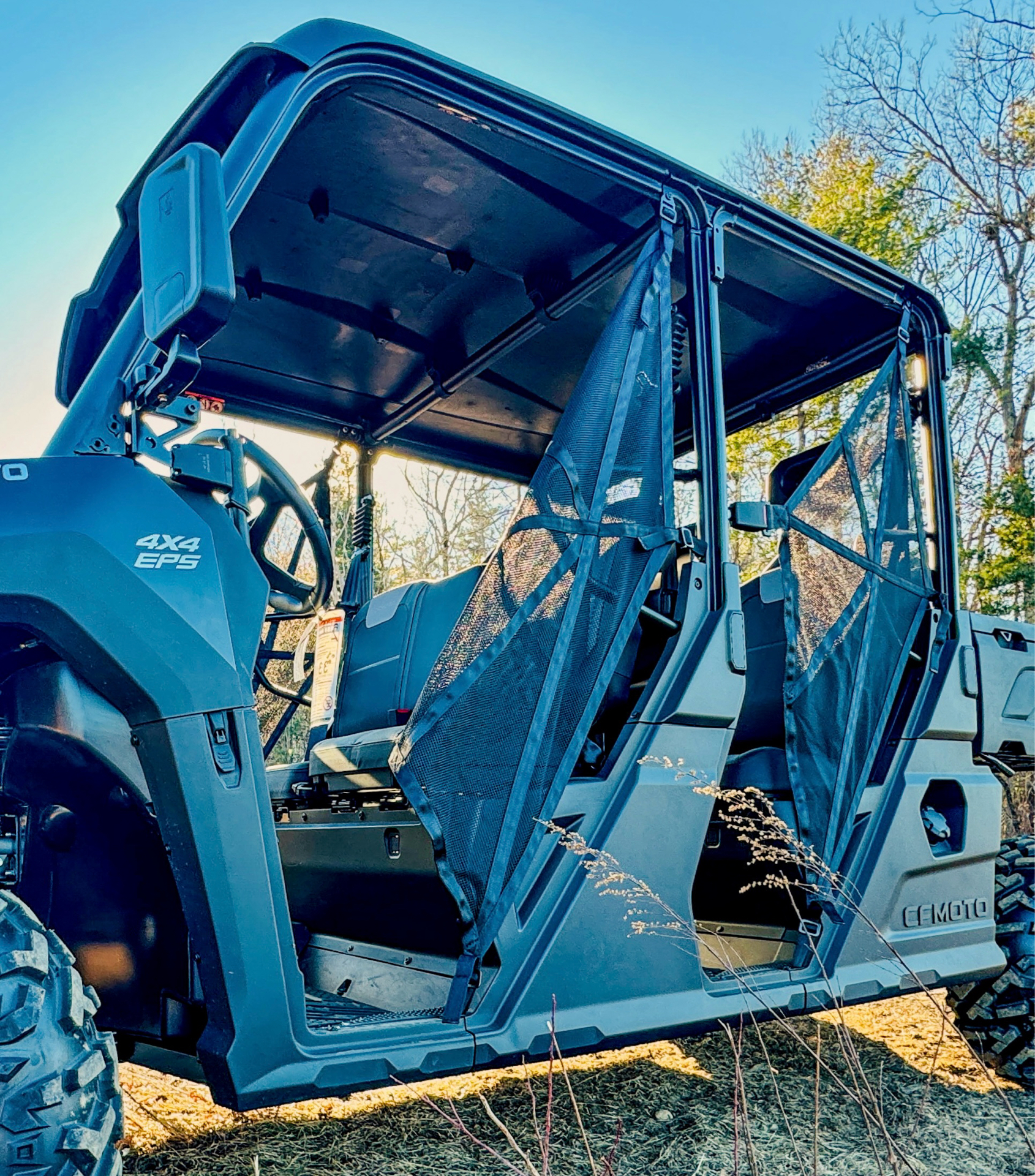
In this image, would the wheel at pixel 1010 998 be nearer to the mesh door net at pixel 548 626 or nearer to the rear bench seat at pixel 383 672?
the mesh door net at pixel 548 626

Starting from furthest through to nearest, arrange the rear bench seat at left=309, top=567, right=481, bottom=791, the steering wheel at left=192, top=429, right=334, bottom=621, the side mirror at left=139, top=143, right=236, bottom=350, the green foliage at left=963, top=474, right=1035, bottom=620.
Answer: the green foliage at left=963, top=474, right=1035, bottom=620 < the steering wheel at left=192, top=429, right=334, bottom=621 < the rear bench seat at left=309, top=567, right=481, bottom=791 < the side mirror at left=139, top=143, right=236, bottom=350

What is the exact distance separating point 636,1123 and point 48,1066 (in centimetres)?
184

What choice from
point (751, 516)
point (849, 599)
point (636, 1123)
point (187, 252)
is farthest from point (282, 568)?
point (636, 1123)

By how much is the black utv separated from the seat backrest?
0.06ft

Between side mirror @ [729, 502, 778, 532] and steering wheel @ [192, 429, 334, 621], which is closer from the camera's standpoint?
side mirror @ [729, 502, 778, 532]

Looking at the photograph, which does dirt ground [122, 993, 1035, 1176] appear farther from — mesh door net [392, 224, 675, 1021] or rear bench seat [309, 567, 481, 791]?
rear bench seat [309, 567, 481, 791]

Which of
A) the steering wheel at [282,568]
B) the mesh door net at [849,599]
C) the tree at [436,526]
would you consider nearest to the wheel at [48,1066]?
the steering wheel at [282,568]

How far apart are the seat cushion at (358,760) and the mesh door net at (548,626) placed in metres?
0.41

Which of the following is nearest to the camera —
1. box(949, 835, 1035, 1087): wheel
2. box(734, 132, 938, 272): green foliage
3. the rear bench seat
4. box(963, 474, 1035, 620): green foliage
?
the rear bench seat

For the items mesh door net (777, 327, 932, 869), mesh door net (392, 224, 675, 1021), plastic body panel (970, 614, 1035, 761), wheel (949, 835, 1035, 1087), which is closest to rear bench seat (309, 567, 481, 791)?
mesh door net (392, 224, 675, 1021)

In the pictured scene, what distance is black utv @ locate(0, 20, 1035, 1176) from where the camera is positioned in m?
1.81

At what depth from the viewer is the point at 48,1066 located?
155 cm

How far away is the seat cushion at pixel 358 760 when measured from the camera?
2738mm

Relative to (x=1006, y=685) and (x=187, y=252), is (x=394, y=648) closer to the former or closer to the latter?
(x=187, y=252)
